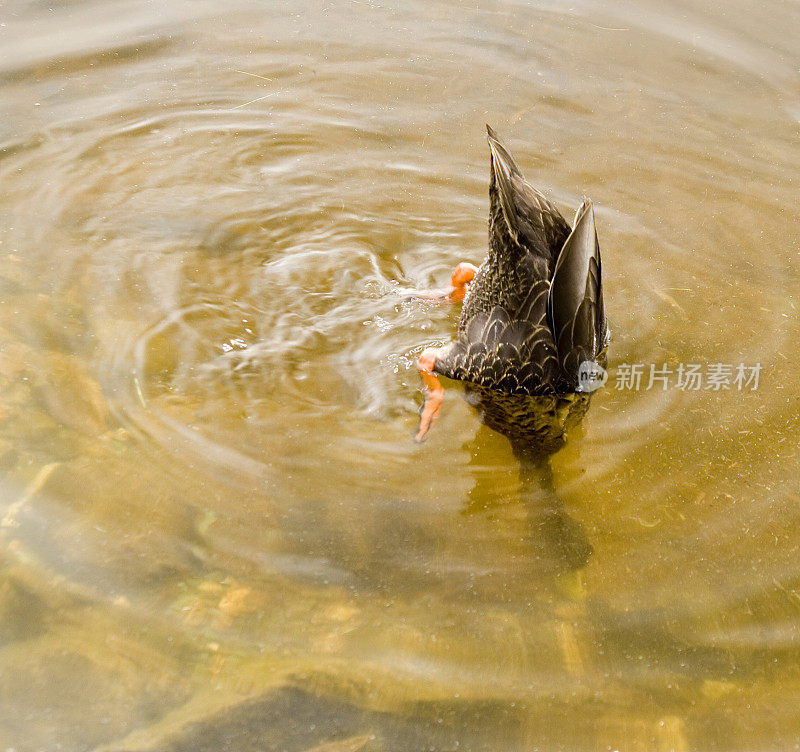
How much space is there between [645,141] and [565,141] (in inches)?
21.9

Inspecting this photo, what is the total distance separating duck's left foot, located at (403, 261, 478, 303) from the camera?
14.2 ft

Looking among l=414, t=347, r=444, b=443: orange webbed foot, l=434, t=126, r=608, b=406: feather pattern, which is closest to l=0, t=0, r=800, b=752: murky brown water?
l=414, t=347, r=444, b=443: orange webbed foot

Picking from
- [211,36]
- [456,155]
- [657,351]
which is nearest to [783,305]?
[657,351]

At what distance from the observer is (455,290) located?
174 inches

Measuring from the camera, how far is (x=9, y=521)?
3150 millimetres

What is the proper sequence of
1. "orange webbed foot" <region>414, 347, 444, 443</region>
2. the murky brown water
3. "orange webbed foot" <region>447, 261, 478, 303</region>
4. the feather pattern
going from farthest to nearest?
"orange webbed foot" <region>447, 261, 478, 303</region> < "orange webbed foot" <region>414, 347, 444, 443</region> < the feather pattern < the murky brown water

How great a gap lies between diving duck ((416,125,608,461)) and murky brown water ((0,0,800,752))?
142 millimetres

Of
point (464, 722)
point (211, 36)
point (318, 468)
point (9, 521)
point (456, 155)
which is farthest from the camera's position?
point (211, 36)

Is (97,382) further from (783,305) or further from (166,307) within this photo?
(783,305)

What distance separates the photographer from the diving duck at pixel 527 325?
11.4 feet

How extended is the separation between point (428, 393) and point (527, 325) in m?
0.57

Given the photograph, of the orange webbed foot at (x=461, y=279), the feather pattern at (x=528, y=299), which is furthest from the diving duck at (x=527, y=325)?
the orange webbed foot at (x=461, y=279)

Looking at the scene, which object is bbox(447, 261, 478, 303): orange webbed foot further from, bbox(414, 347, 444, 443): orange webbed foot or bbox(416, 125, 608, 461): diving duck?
bbox(414, 347, 444, 443): orange webbed foot

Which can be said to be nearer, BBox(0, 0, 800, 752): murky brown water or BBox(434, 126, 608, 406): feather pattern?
BBox(0, 0, 800, 752): murky brown water
